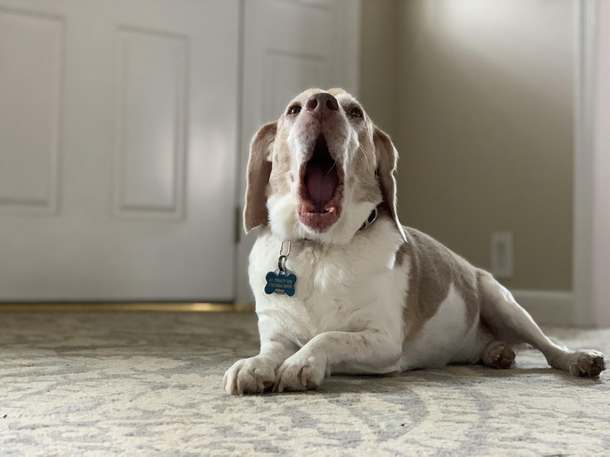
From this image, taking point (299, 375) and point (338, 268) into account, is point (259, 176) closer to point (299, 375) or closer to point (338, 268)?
point (338, 268)

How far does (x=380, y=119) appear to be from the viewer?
3.95 meters

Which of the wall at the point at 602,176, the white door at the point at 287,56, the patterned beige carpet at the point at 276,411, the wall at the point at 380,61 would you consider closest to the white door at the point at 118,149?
the white door at the point at 287,56

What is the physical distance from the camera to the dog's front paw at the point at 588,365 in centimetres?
150

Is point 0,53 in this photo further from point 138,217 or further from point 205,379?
point 205,379

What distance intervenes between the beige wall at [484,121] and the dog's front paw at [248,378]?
2.12m

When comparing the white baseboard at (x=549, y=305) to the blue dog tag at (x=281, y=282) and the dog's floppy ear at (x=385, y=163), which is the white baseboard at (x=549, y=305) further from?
the blue dog tag at (x=281, y=282)

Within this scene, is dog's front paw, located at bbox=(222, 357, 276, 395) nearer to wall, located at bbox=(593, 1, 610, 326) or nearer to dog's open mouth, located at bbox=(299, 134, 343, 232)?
dog's open mouth, located at bbox=(299, 134, 343, 232)

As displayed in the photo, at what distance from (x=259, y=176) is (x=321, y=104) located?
288 mm

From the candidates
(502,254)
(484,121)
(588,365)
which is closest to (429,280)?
(588,365)

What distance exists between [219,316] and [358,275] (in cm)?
178

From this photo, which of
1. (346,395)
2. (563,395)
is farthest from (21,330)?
(563,395)

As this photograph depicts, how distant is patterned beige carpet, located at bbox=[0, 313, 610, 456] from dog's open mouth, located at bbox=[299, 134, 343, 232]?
0.35m

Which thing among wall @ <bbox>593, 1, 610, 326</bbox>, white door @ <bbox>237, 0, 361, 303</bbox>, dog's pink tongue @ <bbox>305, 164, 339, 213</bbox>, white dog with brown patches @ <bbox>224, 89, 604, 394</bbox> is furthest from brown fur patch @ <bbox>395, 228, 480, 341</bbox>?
white door @ <bbox>237, 0, 361, 303</bbox>

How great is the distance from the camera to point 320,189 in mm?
1492
